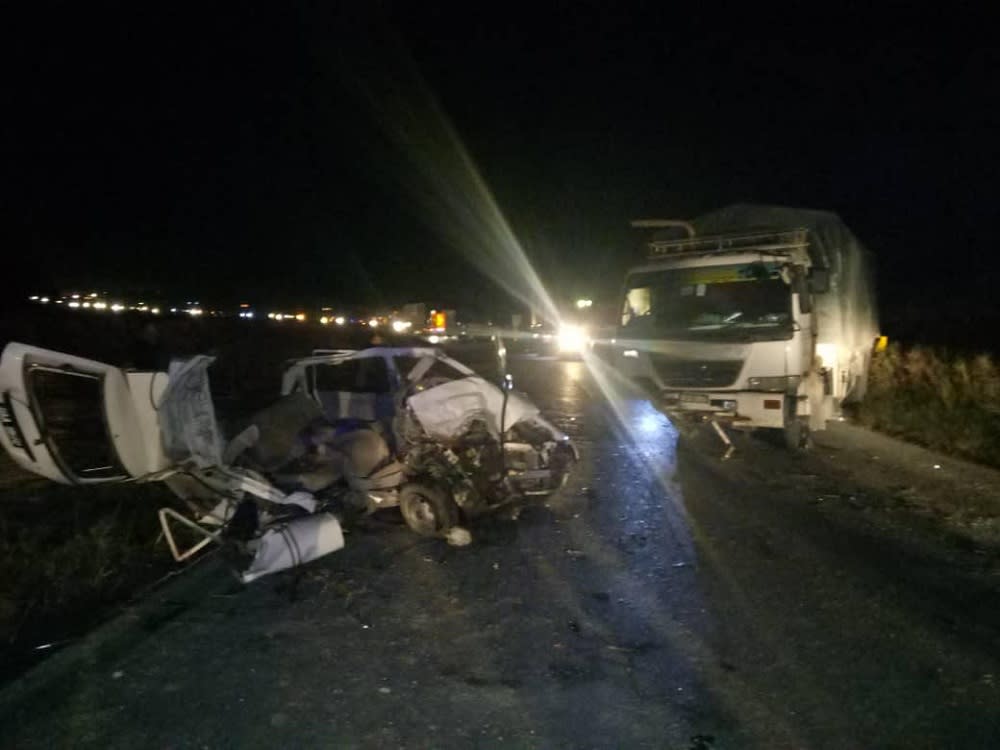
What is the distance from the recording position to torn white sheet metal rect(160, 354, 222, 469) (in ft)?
21.2

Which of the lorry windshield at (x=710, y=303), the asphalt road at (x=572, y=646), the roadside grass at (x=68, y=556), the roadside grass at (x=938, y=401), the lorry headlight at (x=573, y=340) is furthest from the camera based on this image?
the lorry headlight at (x=573, y=340)

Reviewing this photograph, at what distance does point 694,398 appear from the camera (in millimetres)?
11156

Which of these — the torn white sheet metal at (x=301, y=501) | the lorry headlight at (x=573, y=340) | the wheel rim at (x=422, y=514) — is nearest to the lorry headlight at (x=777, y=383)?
the wheel rim at (x=422, y=514)

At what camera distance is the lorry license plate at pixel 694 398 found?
11078mm

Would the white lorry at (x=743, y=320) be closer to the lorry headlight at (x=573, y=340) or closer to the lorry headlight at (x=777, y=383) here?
the lorry headlight at (x=777, y=383)

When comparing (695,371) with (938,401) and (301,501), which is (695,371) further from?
(301,501)

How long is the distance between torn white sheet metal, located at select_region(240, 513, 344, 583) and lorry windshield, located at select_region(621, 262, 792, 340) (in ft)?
21.3

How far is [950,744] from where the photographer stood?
374 cm

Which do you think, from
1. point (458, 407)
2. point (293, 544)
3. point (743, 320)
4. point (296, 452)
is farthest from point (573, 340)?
point (293, 544)

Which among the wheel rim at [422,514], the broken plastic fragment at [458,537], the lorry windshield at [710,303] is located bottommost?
the broken plastic fragment at [458,537]

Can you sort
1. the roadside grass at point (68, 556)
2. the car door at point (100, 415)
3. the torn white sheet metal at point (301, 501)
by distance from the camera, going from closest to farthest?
the roadside grass at point (68, 556), the car door at point (100, 415), the torn white sheet metal at point (301, 501)

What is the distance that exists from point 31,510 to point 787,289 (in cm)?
902

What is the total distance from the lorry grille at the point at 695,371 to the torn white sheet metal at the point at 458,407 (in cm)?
423

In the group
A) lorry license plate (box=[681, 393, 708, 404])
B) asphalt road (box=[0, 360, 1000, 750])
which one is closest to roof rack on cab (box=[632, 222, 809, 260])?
lorry license plate (box=[681, 393, 708, 404])
